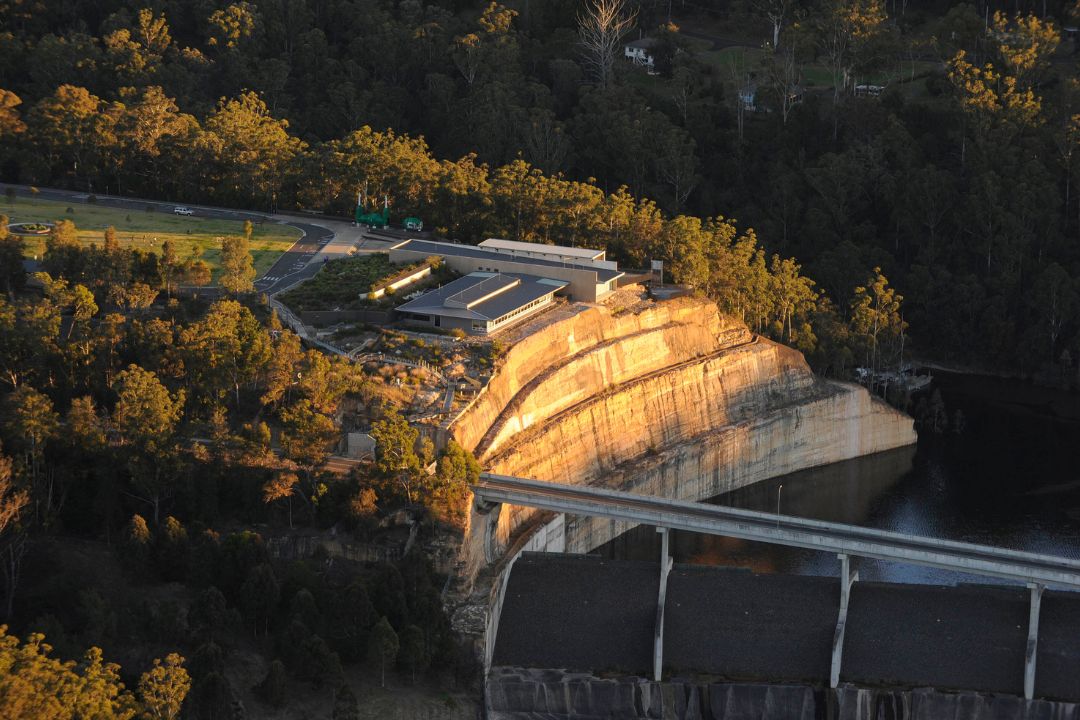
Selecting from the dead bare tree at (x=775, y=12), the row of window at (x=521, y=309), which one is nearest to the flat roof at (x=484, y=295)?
the row of window at (x=521, y=309)

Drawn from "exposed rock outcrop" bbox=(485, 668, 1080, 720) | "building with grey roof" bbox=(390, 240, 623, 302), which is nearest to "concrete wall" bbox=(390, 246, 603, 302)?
"building with grey roof" bbox=(390, 240, 623, 302)

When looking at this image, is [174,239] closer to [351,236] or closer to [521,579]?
[351,236]

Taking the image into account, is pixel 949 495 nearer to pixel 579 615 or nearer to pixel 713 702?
pixel 713 702

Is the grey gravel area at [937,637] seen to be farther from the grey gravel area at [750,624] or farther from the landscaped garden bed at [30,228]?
the landscaped garden bed at [30,228]

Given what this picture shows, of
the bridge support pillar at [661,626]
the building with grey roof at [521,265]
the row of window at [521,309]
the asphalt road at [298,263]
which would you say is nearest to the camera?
the bridge support pillar at [661,626]

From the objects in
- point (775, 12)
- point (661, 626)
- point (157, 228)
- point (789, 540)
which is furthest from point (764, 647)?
point (775, 12)
